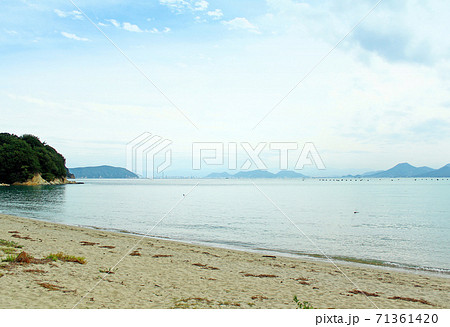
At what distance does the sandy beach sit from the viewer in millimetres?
8125

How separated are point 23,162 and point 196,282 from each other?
137m

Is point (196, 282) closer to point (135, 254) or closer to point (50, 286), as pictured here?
point (50, 286)

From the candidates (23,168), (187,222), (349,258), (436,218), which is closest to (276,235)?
(349,258)

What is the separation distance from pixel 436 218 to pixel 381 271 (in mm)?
25611

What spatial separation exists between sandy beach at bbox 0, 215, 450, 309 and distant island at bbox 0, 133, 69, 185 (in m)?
128

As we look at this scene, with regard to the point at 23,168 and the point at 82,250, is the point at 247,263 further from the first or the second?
the point at 23,168

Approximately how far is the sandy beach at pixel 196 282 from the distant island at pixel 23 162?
12788 centimetres

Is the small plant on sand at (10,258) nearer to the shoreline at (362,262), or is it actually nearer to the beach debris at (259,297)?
the beach debris at (259,297)

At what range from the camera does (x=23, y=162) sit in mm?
125188

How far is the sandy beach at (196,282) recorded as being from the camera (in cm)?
812

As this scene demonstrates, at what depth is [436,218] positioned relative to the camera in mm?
34219

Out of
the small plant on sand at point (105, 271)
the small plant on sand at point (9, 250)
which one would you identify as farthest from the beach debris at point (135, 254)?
the small plant on sand at point (9, 250)

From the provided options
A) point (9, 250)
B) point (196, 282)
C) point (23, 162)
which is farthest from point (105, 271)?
point (23, 162)
